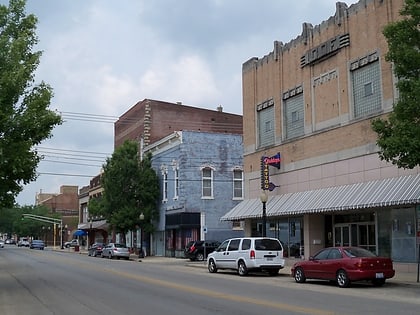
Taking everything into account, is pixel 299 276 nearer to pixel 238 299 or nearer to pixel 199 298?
pixel 238 299

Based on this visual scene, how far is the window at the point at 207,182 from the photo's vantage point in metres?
46.3

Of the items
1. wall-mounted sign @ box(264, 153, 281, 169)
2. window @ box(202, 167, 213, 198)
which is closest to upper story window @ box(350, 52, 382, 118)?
wall-mounted sign @ box(264, 153, 281, 169)

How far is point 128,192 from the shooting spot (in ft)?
164

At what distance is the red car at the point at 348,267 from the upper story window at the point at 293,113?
11332mm

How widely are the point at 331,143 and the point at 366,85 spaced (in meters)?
3.35

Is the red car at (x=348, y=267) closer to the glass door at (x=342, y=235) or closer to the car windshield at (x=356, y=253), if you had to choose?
the car windshield at (x=356, y=253)

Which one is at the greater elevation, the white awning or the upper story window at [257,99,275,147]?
the upper story window at [257,99,275,147]

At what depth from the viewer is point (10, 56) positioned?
1894 centimetres

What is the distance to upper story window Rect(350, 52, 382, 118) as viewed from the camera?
83.3 ft

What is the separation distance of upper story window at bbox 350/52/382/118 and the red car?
8106 mm

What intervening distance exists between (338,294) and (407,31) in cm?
815

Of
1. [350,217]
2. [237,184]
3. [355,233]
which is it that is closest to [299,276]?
[355,233]

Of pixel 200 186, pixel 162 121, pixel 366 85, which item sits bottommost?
pixel 200 186

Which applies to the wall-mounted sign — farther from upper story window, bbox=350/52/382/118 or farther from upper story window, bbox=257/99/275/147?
upper story window, bbox=350/52/382/118
